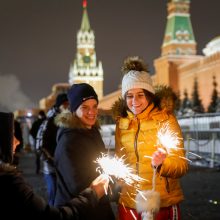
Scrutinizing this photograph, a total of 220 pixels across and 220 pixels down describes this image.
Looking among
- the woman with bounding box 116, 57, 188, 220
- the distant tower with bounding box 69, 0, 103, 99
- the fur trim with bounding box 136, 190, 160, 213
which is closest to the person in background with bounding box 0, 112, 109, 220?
the fur trim with bounding box 136, 190, 160, 213

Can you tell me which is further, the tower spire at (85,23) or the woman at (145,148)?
the tower spire at (85,23)

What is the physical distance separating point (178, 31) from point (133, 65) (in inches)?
2767

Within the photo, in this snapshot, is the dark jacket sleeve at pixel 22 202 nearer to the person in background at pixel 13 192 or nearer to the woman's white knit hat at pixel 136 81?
the person in background at pixel 13 192

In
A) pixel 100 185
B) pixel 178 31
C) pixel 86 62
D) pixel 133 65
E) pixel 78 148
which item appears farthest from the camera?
pixel 86 62

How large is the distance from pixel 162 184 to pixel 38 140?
3.03 m

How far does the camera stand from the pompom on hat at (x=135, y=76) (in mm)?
2818

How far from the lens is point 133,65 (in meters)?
2.96

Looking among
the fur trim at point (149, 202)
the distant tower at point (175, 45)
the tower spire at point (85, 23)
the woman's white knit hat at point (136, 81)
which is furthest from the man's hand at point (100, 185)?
the tower spire at point (85, 23)

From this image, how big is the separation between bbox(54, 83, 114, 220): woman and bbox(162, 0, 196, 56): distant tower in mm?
65677

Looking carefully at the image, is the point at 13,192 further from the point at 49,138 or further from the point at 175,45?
the point at 175,45

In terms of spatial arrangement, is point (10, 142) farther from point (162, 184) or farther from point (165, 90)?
point (165, 90)

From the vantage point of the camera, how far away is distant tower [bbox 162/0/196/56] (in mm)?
69125

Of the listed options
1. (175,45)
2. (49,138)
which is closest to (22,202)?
(49,138)

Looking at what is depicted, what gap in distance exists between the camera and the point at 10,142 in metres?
1.65
